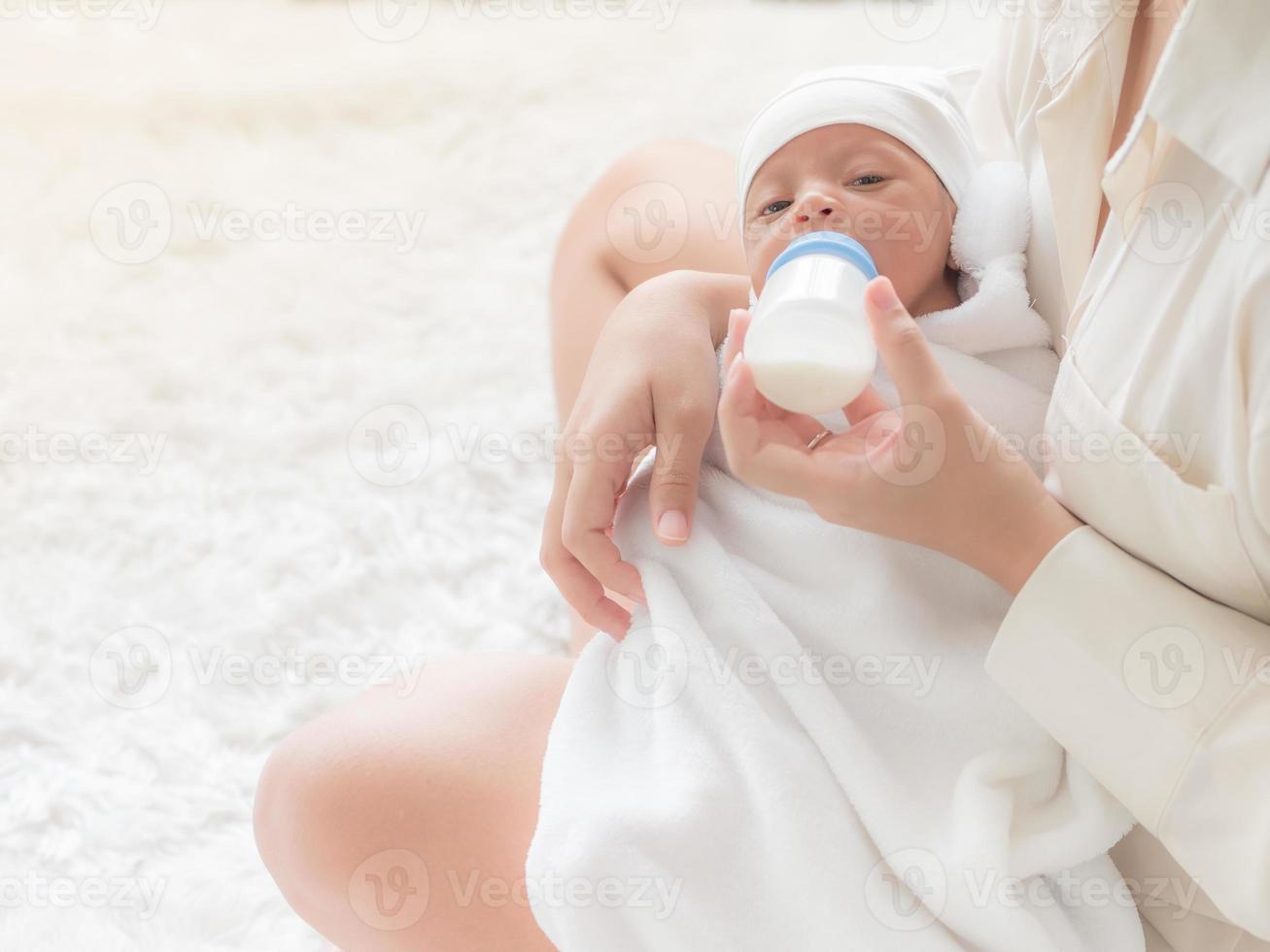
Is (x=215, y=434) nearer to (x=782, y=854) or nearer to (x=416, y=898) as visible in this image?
(x=416, y=898)

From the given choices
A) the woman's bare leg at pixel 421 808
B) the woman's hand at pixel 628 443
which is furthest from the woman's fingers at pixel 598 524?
the woman's bare leg at pixel 421 808

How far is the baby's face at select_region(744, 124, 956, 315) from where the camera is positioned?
82 centimetres

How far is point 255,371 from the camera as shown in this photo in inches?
56.7

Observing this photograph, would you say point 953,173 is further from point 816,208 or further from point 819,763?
point 819,763

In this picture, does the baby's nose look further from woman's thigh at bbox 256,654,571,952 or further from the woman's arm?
woman's thigh at bbox 256,654,571,952

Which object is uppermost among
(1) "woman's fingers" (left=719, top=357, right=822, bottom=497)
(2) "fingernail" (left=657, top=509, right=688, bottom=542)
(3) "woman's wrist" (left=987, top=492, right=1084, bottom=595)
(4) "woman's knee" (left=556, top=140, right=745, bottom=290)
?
(1) "woman's fingers" (left=719, top=357, right=822, bottom=497)

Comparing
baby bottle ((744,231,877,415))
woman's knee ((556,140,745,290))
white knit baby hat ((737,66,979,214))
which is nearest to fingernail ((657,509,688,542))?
baby bottle ((744,231,877,415))

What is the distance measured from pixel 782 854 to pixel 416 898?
0.26 metres

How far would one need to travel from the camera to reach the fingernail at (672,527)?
782 millimetres

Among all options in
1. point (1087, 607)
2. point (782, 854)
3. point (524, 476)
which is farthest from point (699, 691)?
point (524, 476)

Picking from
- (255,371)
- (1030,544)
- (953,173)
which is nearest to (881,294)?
(1030,544)

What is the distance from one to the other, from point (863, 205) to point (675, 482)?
0.23 metres

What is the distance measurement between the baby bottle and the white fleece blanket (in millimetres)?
148

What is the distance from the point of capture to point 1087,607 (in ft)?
2.22
